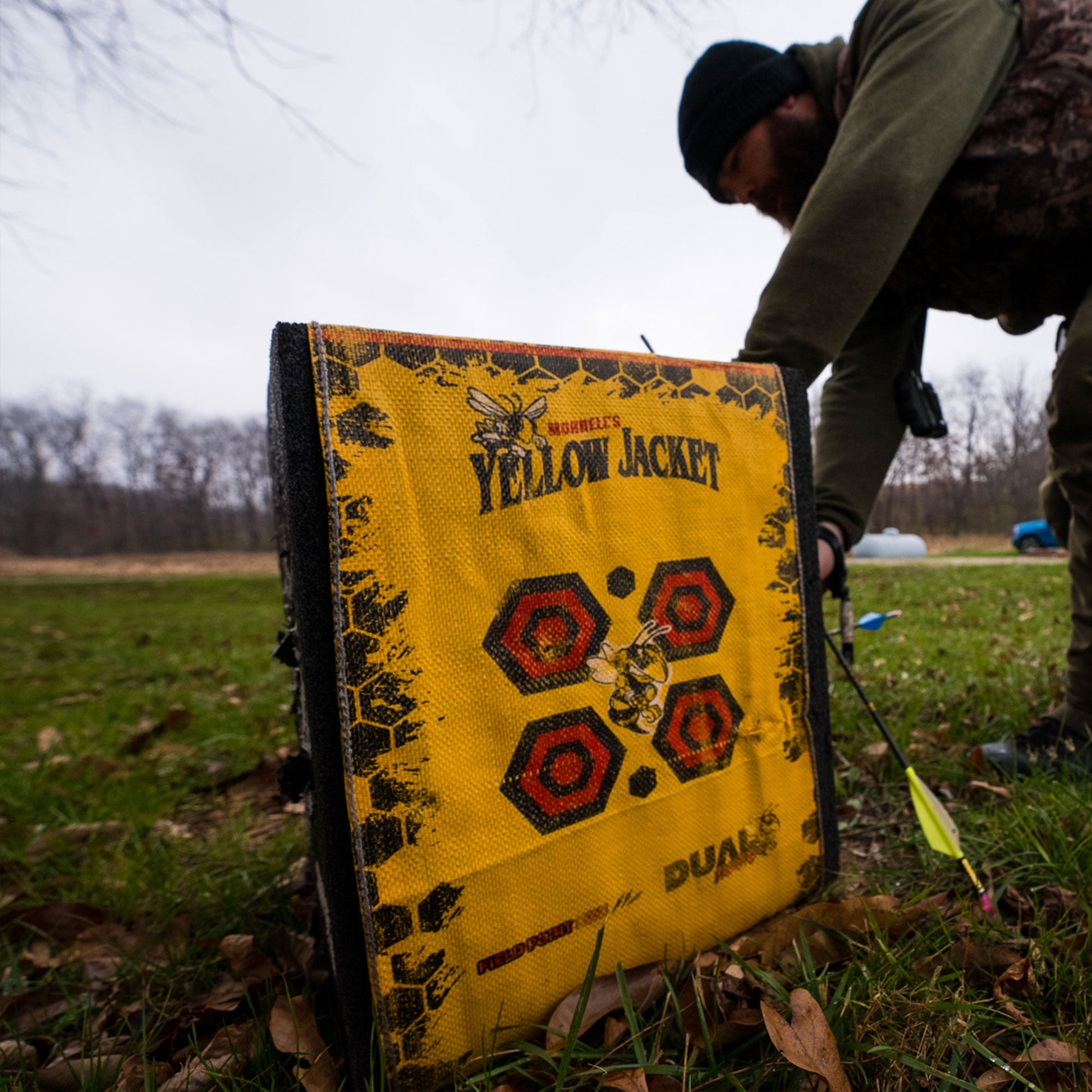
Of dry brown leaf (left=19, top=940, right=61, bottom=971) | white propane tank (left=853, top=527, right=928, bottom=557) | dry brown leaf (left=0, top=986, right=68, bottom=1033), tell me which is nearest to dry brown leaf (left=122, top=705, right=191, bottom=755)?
dry brown leaf (left=19, top=940, right=61, bottom=971)

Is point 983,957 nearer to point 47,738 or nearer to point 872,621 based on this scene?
point 872,621

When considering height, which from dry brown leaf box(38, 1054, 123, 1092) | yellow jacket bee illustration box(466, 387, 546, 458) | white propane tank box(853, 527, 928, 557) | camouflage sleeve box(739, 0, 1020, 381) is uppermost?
camouflage sleeve box(739, 0, 1020, 381)

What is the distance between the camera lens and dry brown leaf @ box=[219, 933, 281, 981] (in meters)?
1.06

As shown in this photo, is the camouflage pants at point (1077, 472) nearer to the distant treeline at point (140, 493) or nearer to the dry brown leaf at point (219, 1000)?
the dry brown leaf at point (219, 1000)

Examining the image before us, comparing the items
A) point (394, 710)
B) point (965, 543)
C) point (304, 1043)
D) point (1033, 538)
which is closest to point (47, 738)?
point (304, 1043)

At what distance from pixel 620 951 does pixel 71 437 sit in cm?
4586

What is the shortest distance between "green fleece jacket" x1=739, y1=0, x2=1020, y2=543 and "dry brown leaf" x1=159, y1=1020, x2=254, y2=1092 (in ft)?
4.39

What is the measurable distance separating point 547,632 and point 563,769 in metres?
0.20

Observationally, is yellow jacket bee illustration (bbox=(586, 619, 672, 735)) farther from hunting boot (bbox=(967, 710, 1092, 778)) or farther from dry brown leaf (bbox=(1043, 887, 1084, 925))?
hunting boot (bbox=(967, 710, 1092, 778))

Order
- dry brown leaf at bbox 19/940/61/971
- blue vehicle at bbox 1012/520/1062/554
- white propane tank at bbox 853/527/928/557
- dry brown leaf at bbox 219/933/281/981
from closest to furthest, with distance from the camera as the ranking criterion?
dry brown leaf at bbox 219/933/281/981, dry brown leaf at bbox 19/940/61/971, blue vehicle at bbox 1012/520/1062/554, white propane tank at bbox 853/527/928/557

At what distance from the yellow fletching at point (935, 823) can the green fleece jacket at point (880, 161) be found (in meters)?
0.83

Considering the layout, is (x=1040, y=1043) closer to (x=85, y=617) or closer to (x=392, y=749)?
(x=392, y=749)

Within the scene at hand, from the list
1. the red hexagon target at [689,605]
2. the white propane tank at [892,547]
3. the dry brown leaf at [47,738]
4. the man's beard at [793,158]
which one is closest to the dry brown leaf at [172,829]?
the dry brown leaf at [47,738]

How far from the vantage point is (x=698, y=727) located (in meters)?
Result: 0.99
